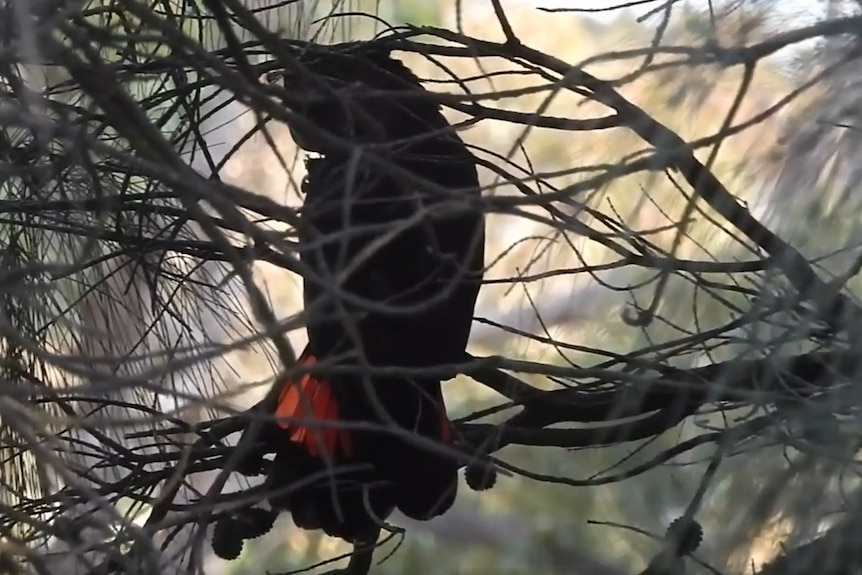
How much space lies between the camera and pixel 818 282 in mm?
482

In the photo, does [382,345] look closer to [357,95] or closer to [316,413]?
[316,413]

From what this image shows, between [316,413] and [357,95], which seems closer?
[357,95]

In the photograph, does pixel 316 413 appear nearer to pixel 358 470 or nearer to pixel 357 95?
pixel 358 470

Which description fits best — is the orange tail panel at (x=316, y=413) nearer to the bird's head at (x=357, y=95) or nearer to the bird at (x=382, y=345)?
the bird at (x=382, y=345)

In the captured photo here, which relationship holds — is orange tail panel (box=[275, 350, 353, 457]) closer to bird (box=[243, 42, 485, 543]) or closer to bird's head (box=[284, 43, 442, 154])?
bird (box=[243, 42, 485, 543])

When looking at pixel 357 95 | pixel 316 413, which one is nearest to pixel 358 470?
pixel 316 413

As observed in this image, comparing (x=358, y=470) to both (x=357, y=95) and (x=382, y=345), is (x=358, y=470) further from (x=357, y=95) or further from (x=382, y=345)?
(x=357, y=95)


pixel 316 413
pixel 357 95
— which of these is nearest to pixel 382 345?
pixel 316 413

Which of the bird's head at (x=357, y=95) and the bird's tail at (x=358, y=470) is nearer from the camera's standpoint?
the bird's head at (x=357, y=95)

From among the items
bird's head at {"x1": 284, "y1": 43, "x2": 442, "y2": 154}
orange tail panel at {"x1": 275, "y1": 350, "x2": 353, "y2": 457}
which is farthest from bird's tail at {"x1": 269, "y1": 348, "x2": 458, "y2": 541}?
bird's head at {"x1": 284, "y1": 43, "x2": 442, "y2": 154}

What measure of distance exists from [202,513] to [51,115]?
8.8 inches

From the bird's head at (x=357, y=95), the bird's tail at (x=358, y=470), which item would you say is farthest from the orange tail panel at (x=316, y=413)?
the bird's head at (x=357, y=95)

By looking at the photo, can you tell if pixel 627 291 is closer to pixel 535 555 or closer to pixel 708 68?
pixel 708 68

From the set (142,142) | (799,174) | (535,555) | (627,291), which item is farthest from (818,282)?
(535,555)
